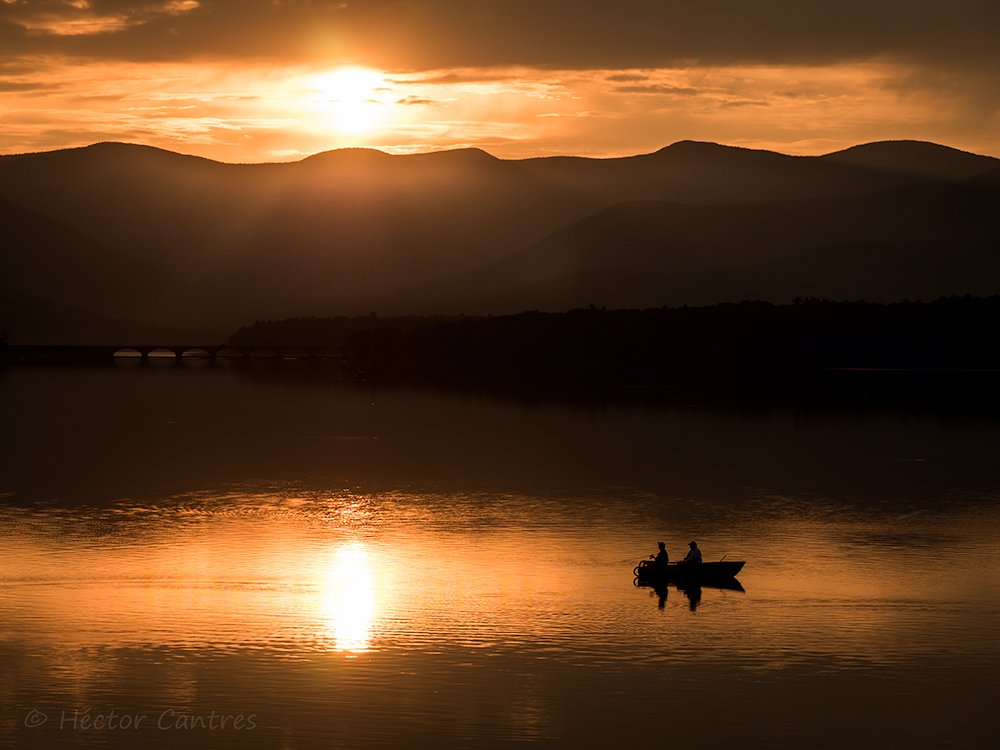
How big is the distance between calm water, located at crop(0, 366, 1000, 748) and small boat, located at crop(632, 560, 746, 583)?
0.59 meters

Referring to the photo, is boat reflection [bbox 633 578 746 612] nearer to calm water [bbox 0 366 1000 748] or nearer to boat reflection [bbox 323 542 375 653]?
calm water [bbox 0 366 1000 748]

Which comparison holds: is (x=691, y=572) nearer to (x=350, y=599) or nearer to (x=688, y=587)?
(x=688, y=587)

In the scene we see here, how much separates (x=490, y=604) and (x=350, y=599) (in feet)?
16.1

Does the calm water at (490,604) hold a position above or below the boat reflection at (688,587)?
below

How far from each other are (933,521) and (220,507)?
3748 cm

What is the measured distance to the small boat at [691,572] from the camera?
5031 centimetres

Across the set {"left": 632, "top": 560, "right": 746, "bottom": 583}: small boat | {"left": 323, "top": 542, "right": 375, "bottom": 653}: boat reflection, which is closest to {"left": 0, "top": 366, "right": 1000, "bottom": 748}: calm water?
{"left": 323, "top": 542, "right": 375, "bottom": 653}: boat reflection

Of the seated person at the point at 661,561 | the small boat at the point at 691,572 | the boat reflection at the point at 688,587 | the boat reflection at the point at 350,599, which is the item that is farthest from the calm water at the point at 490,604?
the seated person at the point at 661,561

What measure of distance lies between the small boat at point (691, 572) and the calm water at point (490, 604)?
589 mm

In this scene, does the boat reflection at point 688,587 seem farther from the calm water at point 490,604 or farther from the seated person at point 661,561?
the seated person at point 661,561

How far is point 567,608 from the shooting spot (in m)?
47.8

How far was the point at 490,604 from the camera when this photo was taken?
48531mm

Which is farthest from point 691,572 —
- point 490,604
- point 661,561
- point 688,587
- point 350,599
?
point 350,599

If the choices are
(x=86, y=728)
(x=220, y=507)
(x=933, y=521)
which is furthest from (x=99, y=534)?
(x=933, y=521)
